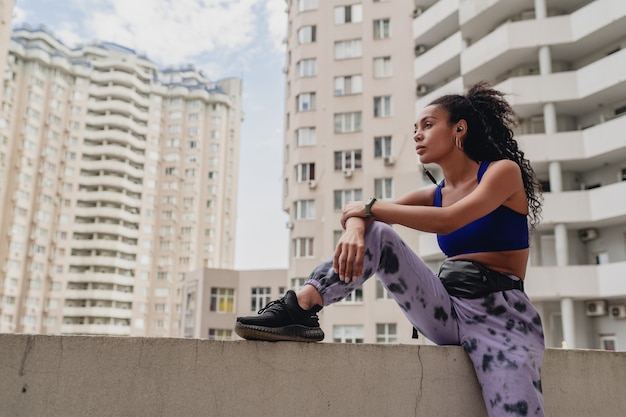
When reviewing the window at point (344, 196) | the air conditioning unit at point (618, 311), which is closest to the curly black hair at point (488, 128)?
the air conditioning unit at point (618, 311)

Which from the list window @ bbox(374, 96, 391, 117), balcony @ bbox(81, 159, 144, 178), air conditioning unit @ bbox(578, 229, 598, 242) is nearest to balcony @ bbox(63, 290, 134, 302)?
balcony @ bbox(81, 159, 144, 178)

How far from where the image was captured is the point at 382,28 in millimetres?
27375

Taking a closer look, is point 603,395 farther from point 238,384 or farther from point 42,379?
point 42,379

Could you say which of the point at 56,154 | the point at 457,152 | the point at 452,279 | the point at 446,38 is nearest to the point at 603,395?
the point at 452,279

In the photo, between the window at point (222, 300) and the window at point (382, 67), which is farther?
the window at point (222, 300)

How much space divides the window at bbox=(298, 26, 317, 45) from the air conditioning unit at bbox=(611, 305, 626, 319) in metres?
19.0

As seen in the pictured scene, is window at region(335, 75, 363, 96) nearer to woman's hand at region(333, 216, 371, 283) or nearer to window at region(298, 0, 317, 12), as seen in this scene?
window at region(298, 0, 317, 12)

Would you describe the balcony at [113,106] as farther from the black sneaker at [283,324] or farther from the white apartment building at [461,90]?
the black sneaker at [283,324]

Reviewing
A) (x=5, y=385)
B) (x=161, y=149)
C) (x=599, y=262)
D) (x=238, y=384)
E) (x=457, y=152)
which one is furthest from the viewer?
(x=161, y=149)

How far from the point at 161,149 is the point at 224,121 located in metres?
7.90

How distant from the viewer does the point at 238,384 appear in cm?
190

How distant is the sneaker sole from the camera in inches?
76.6

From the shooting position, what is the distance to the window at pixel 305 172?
2764 cm

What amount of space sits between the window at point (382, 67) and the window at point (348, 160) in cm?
372
